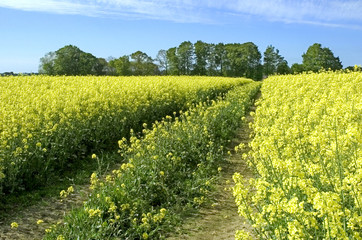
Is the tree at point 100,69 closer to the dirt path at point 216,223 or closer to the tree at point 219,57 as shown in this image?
the tree at point 219,57

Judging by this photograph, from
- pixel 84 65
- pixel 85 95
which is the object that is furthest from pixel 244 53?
pixel 85 95

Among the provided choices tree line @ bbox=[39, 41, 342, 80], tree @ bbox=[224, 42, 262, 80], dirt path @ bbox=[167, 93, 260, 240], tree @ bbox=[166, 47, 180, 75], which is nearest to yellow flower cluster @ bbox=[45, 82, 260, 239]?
dirt path @ bbox=[167, 93, 260, 240]

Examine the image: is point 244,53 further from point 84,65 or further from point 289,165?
point 289,165

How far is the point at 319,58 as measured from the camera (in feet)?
210

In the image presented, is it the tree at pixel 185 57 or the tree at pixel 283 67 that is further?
the tree at pixel 283 67

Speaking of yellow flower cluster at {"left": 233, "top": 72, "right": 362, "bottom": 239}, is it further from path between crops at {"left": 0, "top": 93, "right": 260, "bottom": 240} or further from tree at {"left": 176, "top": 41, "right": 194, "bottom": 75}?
tree at {"left": 176, "top": 41, "right": 194, "bottom": 75}

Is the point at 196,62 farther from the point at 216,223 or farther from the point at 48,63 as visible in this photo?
the point at 216,223

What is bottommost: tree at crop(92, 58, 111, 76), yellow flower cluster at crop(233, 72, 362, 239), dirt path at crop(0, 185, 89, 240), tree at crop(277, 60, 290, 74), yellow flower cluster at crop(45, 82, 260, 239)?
dirt path at crop(0, 185, 89, 240)

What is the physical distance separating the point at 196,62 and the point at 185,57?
359 cm

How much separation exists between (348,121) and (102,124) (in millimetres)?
6996

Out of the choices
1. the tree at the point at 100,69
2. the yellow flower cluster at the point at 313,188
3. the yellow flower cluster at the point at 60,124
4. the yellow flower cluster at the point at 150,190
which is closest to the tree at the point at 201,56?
the tree at the point at 100,69

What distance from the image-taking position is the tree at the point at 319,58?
2488 inches

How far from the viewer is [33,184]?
7.91 meters

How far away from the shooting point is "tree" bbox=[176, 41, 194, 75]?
7344 centimetres
